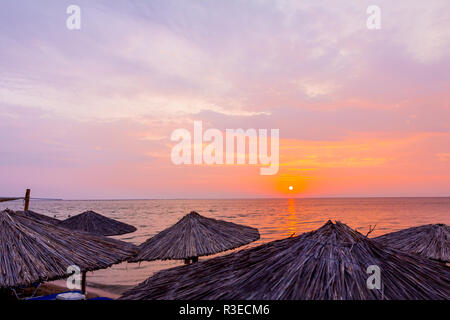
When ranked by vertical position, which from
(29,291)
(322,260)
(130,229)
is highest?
(322,260)

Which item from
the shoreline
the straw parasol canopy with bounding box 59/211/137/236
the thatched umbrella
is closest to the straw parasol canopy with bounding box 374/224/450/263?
the thatched umbrella

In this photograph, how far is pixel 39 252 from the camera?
4793 mm

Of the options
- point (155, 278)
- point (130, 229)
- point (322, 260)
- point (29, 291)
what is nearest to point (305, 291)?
point (322, 260)

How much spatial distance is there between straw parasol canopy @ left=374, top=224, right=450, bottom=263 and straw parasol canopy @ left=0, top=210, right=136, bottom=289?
792cm

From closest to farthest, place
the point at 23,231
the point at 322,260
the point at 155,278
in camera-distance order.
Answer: the point at 322,260 < the point at 155,278 < the point at 23,231

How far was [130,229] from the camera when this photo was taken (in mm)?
13750

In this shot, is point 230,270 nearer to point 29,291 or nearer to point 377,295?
point 377,295

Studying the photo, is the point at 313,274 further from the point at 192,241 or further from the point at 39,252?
the point at 192,241

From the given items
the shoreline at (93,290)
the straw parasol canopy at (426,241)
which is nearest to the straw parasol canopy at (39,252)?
the shoreline at (93,290)

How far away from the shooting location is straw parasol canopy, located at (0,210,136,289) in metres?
4.52

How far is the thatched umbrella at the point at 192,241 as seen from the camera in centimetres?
818

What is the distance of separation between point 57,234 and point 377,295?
17.5ft

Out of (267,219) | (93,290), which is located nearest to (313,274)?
(93,290)
